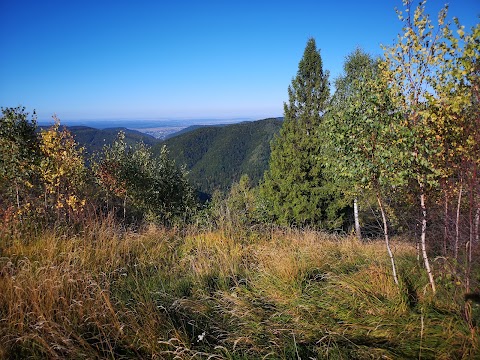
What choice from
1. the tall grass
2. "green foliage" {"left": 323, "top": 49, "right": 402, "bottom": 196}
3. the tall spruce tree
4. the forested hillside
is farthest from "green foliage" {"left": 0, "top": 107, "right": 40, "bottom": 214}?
the tall spruce tree

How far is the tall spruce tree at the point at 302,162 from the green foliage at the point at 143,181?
6361 mm

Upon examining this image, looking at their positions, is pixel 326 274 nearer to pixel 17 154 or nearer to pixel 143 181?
pixel 17 154

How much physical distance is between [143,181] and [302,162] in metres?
10.8

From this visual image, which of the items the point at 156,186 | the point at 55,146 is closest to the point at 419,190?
the point at 55,146

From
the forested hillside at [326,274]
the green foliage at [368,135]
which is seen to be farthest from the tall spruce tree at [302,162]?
the green foliage at [368,135]

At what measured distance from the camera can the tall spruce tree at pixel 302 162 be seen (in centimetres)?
1845

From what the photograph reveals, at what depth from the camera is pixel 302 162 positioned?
1873 centimetres

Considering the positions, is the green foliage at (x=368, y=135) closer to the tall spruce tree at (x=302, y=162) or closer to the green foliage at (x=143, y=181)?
the green foliage at (x=143, y=181)

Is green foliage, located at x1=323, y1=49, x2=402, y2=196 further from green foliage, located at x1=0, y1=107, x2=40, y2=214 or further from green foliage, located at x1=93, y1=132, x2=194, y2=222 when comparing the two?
green foliage, located at x1=93, y1=132, x2=194, y2=222

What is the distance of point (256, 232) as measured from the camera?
6891mm

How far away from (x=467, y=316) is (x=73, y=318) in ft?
13.9

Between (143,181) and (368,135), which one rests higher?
(368,135)

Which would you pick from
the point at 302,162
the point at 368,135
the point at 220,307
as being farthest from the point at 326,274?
the point at 302,162

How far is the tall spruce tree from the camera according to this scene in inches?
727
